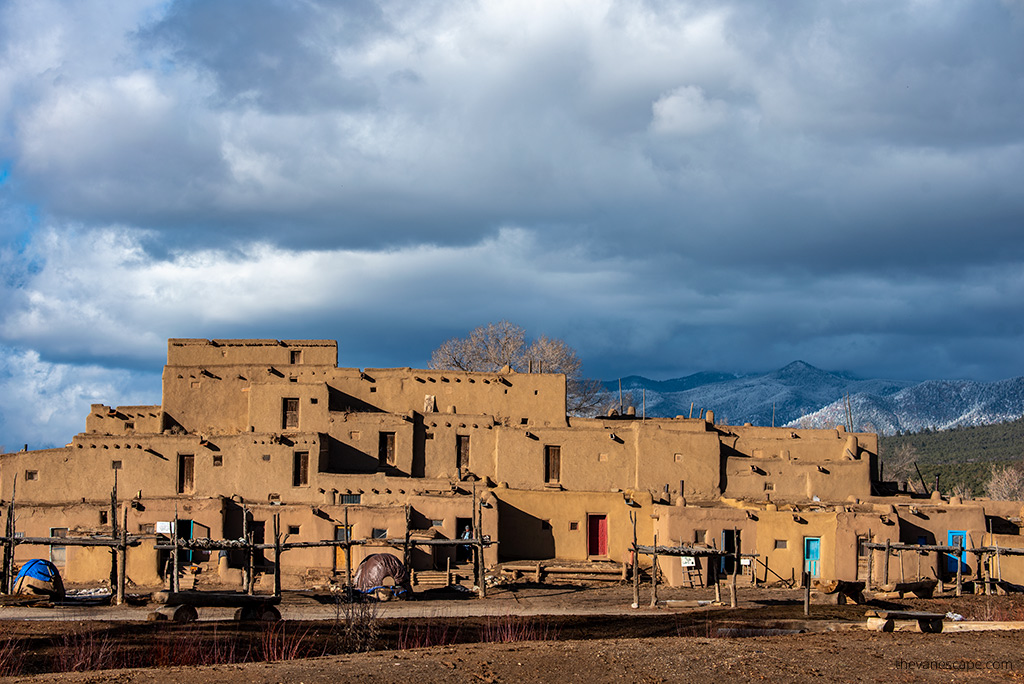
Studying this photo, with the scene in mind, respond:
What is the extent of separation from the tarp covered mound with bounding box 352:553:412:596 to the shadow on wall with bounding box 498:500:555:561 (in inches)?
241

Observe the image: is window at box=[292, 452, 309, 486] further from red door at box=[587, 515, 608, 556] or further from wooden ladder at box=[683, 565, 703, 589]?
wooden ladder at box=[683, 565, 703, 589]

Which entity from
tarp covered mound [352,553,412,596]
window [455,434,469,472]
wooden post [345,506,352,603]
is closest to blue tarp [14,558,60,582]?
wooden post [345,506,352,603]

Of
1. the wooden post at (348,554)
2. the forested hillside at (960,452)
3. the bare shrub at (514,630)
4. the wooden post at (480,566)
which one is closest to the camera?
the bare shrub at (514,630)

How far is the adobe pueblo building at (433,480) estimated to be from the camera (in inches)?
1699

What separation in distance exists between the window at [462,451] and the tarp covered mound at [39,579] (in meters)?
17.2

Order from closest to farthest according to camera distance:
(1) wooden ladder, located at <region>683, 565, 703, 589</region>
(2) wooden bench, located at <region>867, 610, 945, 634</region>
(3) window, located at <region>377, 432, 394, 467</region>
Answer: (2) wooden bench, located at <region>867, 610, 945, 634</region> < (1) wooden ladder, located at <region>683, 565, 703, 589</region> < (3) window, located at <region>377, 432, 394, 467</region>

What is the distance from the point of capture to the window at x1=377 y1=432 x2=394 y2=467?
48.8 metres

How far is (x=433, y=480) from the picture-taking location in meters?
46.2

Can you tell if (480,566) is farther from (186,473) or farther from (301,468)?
(186,473)

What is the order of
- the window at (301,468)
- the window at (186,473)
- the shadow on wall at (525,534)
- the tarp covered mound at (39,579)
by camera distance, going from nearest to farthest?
the tarp covered mound at (39,579) < the shadow on wall at (525,534) < the window at (301,468) < the window at (186,473)

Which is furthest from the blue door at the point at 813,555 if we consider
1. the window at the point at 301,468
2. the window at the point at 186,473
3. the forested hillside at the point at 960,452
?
the forested hillside at the point at 960,452

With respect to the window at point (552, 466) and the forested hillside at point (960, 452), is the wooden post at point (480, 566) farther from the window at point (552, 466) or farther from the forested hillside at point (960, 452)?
the forested hillside at point (960, 452)

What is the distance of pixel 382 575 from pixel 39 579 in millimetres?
11880

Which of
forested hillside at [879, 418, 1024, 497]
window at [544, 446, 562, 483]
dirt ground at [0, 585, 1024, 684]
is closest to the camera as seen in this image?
dirt ground at [0, 585, 1024, 684]
